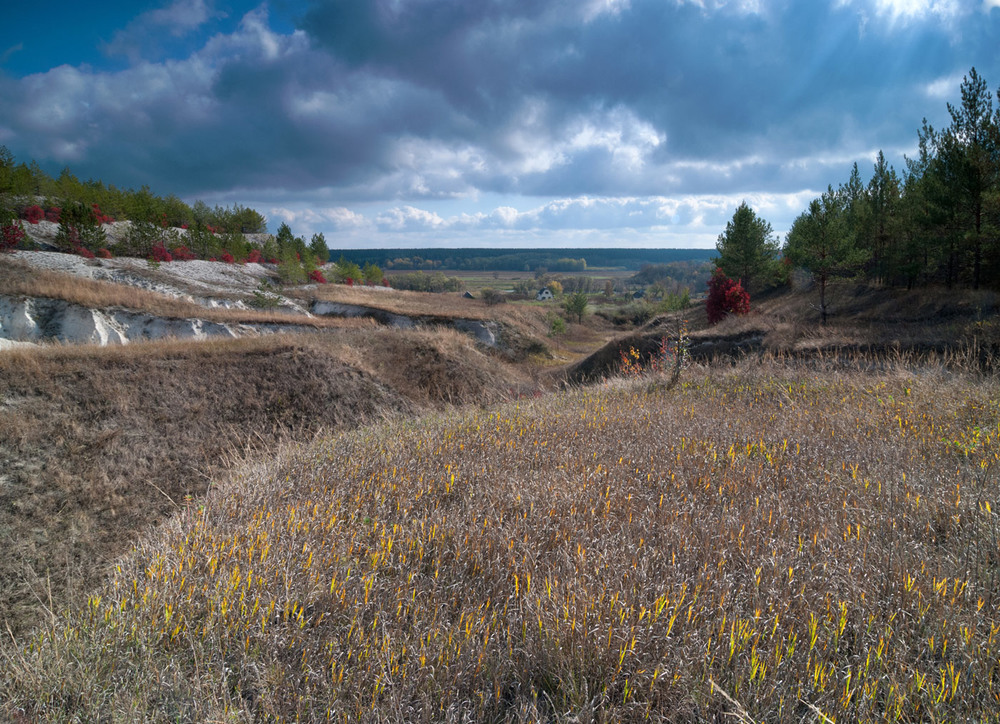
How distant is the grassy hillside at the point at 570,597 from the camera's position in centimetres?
224

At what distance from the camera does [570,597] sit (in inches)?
106

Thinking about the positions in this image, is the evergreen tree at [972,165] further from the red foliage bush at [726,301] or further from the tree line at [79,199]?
the tree line at [79,199]

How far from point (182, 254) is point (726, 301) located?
189 ft

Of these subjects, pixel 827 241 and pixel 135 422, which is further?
pixel 827 241

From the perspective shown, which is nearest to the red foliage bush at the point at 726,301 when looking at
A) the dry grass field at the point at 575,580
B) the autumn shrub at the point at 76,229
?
the dry grass field at the point at 575,580

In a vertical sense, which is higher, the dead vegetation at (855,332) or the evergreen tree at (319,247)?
the evergreen tree at (319,247)

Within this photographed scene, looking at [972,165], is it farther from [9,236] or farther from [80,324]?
[9,236]

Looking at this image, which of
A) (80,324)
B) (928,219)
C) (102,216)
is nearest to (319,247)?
(102,216)

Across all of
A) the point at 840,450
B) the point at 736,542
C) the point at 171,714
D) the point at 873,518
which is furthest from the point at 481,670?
the point at 840,450

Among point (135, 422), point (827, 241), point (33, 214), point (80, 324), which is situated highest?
point (33, 214)

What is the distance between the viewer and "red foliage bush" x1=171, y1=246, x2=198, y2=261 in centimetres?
5128

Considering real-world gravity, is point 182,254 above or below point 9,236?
above

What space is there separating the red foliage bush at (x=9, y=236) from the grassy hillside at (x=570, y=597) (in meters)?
49.1

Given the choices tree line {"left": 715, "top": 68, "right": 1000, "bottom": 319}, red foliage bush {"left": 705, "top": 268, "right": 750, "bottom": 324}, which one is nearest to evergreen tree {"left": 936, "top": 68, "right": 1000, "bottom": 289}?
tree line {"left": 715, "top": 68, "right": 1000, "bottom": 319}
